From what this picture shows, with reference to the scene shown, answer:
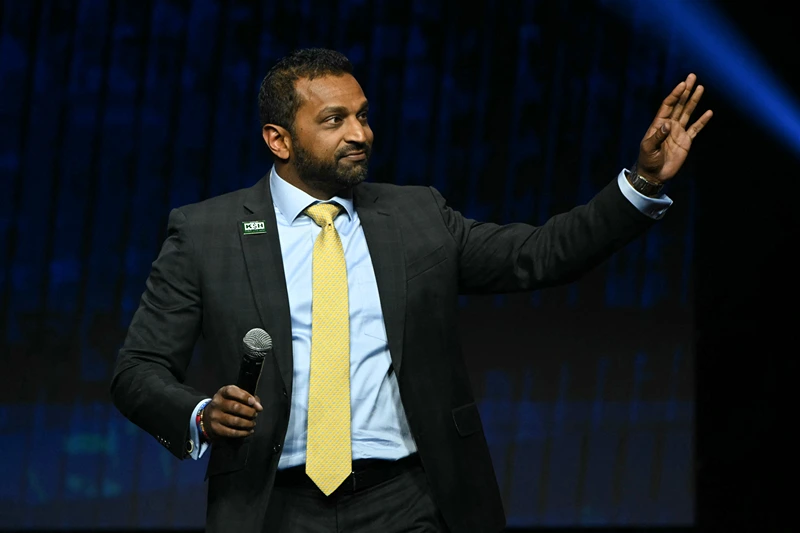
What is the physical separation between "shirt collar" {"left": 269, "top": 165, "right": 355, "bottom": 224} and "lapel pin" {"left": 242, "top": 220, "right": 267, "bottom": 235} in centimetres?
7

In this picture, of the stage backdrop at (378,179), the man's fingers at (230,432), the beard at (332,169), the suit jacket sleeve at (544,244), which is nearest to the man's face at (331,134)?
the beard at (332,169)

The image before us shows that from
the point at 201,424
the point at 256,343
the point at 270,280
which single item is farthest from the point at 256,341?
the point at 270,280

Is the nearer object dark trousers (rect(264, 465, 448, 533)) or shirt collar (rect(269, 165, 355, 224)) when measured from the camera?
dark trousers (rect(264, 465, 448, 533))

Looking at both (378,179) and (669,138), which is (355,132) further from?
(378,179)

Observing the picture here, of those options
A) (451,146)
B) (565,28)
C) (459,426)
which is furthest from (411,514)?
(565,28)

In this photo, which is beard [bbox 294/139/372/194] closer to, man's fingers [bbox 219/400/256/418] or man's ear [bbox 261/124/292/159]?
man's ear [bbox 261/124/292/159]

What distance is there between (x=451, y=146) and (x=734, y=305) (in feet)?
3.97

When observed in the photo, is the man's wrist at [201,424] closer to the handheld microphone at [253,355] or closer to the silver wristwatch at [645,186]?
the handheld microphone at [253,355]

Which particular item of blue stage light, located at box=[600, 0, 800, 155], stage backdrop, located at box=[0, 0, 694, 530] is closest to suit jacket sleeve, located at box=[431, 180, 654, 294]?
stage backdrop, located at box=[0, 0, 694, 530]

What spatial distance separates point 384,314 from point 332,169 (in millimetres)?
325

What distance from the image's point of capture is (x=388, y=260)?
84.8 inches

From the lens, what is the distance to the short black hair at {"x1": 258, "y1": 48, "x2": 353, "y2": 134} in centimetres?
229

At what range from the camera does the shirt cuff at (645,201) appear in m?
1.99

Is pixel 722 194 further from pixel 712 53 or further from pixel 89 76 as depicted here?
pixel 89 76
